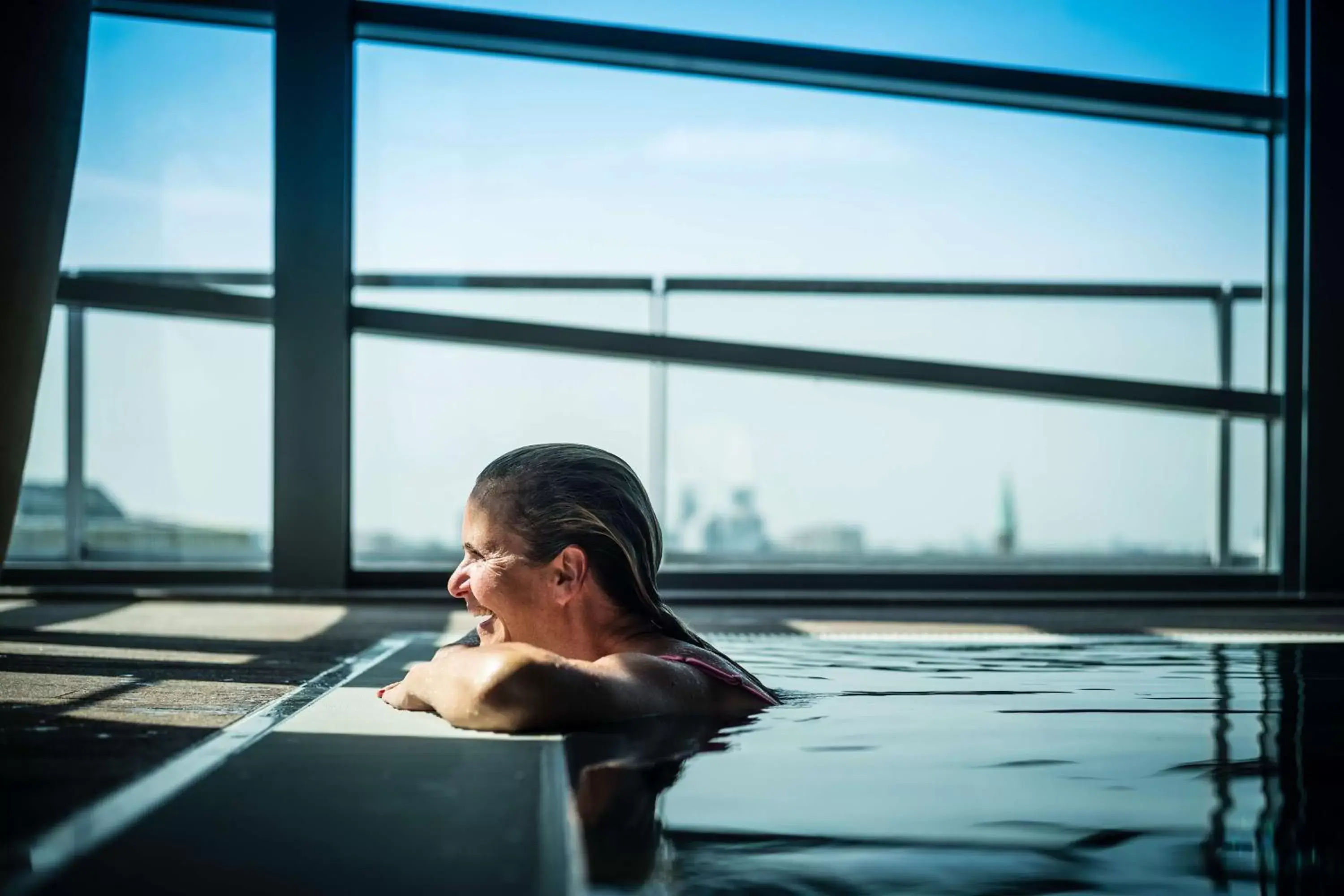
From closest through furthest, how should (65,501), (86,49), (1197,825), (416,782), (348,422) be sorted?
(1197,825)
(416,782)
(86,49)
(348,422)
(65,501)

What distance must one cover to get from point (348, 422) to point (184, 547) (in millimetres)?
1092

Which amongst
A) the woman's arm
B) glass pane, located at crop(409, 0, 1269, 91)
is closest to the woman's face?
the woman's arm

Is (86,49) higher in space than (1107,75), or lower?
lower

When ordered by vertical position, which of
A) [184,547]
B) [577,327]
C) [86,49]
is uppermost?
[86,49]

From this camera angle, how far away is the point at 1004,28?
6.19 m

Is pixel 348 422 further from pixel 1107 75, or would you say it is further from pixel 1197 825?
pixel 1197 825

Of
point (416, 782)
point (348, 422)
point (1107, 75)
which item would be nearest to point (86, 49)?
point (348, 422)

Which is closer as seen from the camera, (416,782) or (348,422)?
(416,782)

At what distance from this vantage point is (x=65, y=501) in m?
5.85

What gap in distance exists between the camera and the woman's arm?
162cm

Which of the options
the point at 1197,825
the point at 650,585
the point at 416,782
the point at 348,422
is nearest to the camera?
the point at 1197,825

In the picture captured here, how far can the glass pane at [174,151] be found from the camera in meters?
5.84

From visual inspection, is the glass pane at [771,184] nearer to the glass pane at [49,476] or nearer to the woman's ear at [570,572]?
the glass pane at [49,476]

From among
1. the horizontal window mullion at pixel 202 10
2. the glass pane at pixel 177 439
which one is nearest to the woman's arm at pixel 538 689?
the glass pane at pixel 177 439
